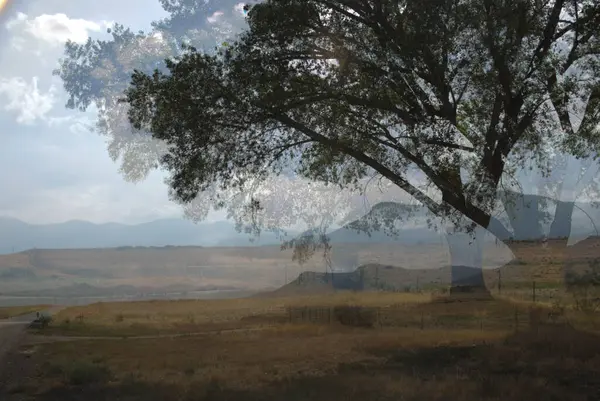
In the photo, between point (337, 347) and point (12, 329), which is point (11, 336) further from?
point (337, 347)

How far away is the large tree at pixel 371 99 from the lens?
10750 mm

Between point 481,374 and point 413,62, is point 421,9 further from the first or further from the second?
point 481,374

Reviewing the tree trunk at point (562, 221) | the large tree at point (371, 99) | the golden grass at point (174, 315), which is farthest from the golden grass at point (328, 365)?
the large tree at point (371, 99)

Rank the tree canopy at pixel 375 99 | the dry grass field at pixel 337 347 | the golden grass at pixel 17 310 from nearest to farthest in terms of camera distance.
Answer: the dry grass field at pixel 337 347, the golden grass at pixel 17 310, the tree canopy at pixel 375 99

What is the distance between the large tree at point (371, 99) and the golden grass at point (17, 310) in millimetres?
3045

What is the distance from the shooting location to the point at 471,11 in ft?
35.3

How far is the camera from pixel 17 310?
9.72 meters

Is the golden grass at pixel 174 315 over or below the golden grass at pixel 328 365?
over

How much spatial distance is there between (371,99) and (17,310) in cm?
708

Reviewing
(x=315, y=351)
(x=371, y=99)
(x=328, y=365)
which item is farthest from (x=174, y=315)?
(x=371, y=99)

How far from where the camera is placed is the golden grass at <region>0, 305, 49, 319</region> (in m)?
9.68

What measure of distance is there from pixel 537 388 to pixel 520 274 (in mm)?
3774

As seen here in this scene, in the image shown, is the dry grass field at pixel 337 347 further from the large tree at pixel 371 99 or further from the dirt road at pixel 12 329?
the large tree at pixel 371 99

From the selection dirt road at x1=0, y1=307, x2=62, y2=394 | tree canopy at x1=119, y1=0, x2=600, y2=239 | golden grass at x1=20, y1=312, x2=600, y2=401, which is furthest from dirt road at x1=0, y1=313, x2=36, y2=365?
tree canopy at x1=119, y1=0, x2=600, y2=239
